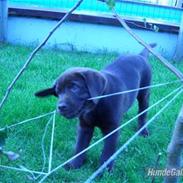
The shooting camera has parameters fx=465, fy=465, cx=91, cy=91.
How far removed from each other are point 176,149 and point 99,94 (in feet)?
4.43

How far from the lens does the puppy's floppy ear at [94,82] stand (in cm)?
268

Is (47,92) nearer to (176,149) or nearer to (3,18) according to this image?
(176,149)

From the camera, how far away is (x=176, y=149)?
4.67 feet

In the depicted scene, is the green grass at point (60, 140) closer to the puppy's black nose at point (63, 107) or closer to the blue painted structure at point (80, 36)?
the puppy's black nose at point (63, 107)

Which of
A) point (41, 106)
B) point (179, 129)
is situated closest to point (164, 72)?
point (41, 106)

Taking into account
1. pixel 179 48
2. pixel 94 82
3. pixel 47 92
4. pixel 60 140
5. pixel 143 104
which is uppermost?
pixel 94 82

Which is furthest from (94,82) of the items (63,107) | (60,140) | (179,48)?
(179,48)

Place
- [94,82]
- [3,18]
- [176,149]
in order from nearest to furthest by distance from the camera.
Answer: [176,149] → [94,82] → [3,18]

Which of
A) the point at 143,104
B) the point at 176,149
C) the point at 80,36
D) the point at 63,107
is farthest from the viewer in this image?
the point at 80,36

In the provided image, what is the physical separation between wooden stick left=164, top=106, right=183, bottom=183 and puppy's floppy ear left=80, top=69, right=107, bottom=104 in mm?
1230

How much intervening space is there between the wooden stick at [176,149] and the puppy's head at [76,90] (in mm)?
1183

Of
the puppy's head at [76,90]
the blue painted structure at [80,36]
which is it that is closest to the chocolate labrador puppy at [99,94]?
the puppy's head at [76,90]

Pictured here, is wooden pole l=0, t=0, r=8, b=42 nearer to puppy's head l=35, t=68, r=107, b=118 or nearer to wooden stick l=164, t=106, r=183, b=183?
puppy's head l=35, t=68, r=107, b=118

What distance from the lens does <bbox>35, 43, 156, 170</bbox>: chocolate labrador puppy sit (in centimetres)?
265
